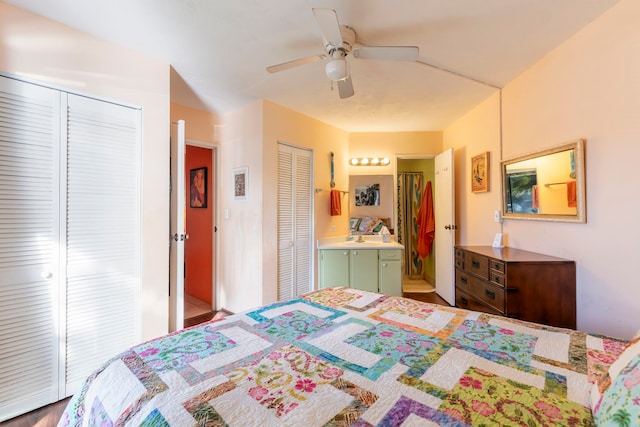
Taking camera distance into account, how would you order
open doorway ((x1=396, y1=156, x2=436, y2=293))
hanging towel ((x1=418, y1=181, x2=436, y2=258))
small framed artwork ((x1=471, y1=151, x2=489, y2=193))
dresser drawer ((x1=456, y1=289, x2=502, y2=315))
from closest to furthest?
dresser drawer ((x1=456, y1=289, x2=502, y2=315)) < small framed artwork ((x1=471, y1=151, x2=489, y2=193)) < hanging towel ((x1=418, y1=181, x2=436, y2=258)) < open doorway ((x1=396, y1=156, x2=436, y2=293))

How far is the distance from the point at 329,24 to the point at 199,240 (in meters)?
3.25

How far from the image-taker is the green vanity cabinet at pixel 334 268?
3480mm

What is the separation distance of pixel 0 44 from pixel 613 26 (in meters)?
3.54

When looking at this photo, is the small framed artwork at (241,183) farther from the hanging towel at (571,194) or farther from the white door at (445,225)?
the hanging towel at (571,194)

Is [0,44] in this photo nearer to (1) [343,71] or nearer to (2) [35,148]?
(2) [35,148]

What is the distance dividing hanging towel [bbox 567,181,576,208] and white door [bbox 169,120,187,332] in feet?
9.38

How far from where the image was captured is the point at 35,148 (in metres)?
1.73

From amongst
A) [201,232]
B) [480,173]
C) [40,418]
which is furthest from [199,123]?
[480,173]

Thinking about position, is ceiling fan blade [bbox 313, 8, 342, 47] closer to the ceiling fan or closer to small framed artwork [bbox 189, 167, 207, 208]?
the ceiling fan

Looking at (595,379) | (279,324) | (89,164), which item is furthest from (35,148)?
(595,379)

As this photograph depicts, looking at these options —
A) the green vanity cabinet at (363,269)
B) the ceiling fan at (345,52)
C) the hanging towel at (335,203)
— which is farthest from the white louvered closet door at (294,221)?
the ceiling fan at (345,52)

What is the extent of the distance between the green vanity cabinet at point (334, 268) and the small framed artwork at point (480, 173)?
5.49 ft

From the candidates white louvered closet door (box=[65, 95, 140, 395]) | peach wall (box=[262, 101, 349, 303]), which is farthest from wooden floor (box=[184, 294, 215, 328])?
white louvered closet door (box=[65, 95, 140, 395])

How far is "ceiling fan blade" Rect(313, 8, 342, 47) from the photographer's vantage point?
134 cm
